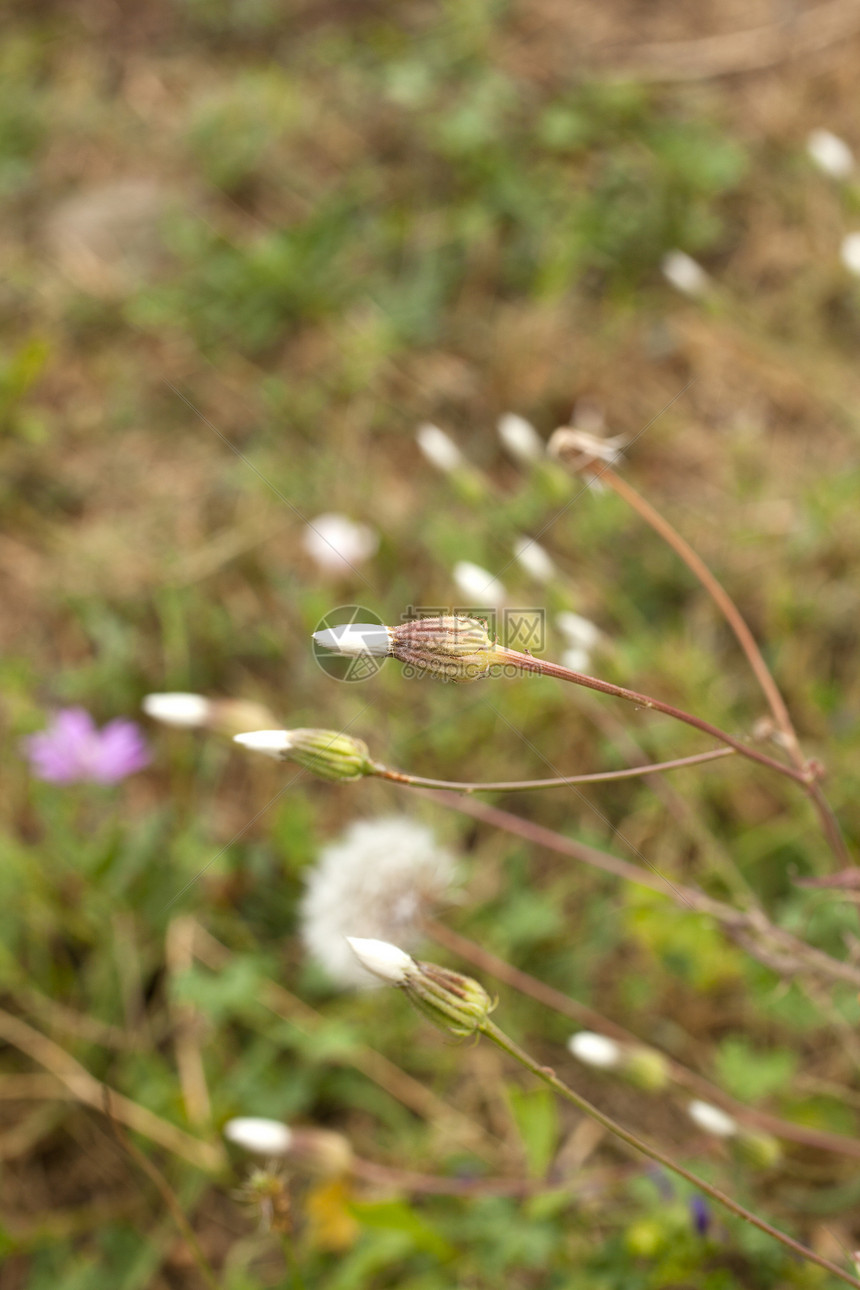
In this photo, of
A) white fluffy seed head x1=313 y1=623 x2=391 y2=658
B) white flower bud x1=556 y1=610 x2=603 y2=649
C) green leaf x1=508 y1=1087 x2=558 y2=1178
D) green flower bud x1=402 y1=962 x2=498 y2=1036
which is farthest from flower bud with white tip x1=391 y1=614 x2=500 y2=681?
green leaf x1=508 y1=1087 x2=558 y2=1178

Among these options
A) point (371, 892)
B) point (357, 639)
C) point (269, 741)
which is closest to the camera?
point (357, 639)

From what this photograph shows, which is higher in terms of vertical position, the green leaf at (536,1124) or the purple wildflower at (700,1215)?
the purple wildflower at (700,1215)

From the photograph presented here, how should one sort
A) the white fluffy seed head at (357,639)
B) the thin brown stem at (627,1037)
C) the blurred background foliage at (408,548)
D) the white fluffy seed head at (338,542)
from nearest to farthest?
the white fluffy seed head at (357,639) < the thin brown stem at (627,1037) < the blurred background foliage at (408,548) < the white fluffy seed head at (338,542)

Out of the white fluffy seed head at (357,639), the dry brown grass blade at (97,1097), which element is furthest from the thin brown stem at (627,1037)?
the white fluffy seed head at (357,639)

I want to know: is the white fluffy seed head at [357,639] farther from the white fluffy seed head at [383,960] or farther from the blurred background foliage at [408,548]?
the blurred background foliage at [408,548]

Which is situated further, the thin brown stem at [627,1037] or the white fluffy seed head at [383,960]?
the thin brown stem at [627,1037]

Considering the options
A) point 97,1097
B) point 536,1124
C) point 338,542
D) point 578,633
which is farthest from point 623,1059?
point 338,542

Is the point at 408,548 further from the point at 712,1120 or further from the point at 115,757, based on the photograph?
the point at 712,1120
